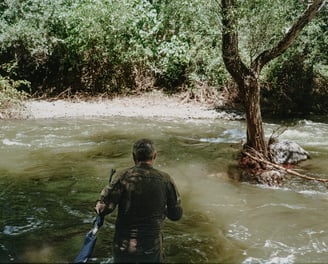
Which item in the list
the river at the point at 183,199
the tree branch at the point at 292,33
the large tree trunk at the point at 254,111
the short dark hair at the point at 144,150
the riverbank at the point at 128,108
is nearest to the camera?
the short dark hair at the point at 144,150

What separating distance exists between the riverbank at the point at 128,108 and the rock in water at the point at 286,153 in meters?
5.67

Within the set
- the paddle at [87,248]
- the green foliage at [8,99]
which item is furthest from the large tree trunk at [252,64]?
the green foliage at [8,99]

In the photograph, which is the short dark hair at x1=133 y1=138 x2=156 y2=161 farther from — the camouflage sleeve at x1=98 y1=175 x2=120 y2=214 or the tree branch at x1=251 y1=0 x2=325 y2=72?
the tree branch at x1=251 y1=0 x2=325 y2=72

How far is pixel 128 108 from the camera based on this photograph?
1661cm

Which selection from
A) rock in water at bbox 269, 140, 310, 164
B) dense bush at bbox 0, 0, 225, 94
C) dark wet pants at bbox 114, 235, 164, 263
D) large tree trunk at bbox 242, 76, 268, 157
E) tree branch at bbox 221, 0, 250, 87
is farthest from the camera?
dense bush at bbox 0, 0, 225, 94

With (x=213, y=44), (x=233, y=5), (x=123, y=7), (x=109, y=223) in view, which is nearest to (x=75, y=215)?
(x=109, y=223)

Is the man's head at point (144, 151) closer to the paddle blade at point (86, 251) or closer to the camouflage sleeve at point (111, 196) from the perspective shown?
the camouflage sleeve at point (111, 196)

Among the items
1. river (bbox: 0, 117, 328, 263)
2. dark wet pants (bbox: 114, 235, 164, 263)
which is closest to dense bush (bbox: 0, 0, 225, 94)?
river (bbox: 0, 117, 328, 263)

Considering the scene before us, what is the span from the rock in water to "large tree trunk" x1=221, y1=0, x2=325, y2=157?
33.4 inches

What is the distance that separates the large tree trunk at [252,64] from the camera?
8094 millimetres

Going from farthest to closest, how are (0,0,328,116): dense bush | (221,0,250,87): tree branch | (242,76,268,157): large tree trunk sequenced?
1. (0,0,328,116): dense bush
2. (242,76,268,157): large tree trunk
3. (221,0,250,87): tree branch

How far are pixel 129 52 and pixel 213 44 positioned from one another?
3474mm

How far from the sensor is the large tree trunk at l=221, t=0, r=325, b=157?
8094mm

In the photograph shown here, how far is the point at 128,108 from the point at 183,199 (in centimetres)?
956
